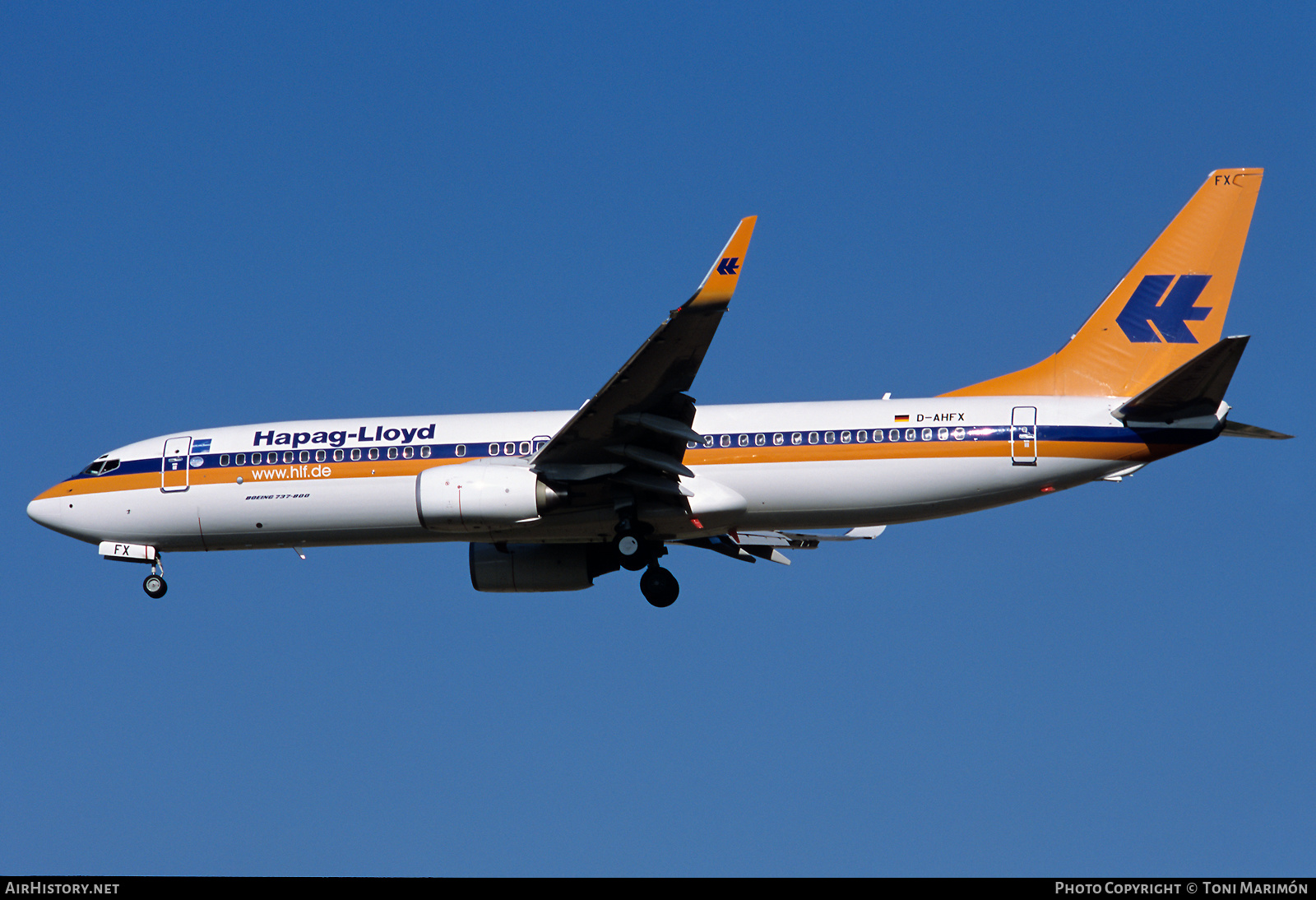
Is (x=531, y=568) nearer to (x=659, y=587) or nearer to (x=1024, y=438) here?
(x=659, y=587)

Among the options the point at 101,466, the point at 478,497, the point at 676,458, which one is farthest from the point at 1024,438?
the point at 101,466

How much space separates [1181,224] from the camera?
25234mm

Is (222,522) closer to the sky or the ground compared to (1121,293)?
closer to the ground

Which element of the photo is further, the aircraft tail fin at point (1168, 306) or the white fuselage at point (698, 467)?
the aircraft tail fin at point (1168, 306)

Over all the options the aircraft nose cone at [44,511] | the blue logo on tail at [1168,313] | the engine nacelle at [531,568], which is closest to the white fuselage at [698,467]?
the aircraft nose cone at [44,511]

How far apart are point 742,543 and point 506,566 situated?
5.04 meters

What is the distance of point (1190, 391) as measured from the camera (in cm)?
2202

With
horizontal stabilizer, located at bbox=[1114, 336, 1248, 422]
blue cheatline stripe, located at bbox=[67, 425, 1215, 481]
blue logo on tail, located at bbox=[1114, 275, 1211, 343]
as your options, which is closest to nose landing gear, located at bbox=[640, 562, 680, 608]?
blue cheatline stripe, located at bbox=[67, 425, 1215, 481]

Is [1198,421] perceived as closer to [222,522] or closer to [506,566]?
[506,566]

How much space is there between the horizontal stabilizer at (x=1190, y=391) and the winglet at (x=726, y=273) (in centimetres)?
740

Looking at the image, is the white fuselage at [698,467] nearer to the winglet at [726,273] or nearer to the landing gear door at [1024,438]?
the landing gear door at [1024,438]

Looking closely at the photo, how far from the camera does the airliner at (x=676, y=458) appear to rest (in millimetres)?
22797
